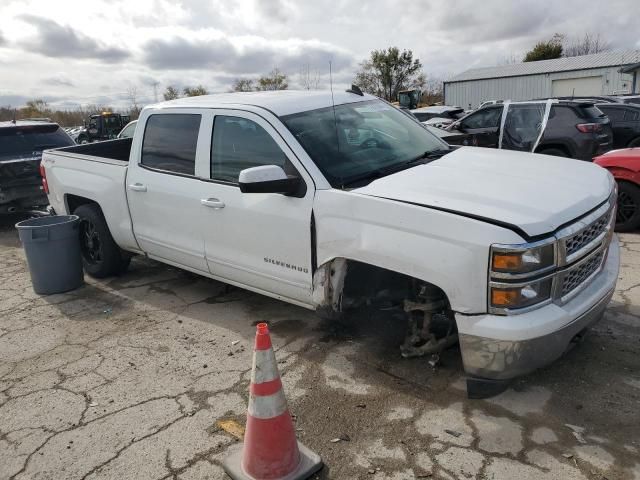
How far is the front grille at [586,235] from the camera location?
2.95 meters

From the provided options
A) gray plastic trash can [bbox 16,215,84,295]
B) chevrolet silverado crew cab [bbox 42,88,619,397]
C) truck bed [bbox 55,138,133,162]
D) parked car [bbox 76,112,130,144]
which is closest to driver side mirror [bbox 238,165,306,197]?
chevrolet silverado crew cab [bbox 42,88,619,397]

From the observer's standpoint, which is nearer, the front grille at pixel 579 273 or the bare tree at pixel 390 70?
the front grille at pixel 579 273

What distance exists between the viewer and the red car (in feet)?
21.1

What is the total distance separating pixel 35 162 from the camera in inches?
328

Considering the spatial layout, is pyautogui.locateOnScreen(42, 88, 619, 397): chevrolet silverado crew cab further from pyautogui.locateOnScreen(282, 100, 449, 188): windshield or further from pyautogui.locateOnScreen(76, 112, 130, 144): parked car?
pyautogui.locateOnScreen(76, 112, 130, 144): parked car

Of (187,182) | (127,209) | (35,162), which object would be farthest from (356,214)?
(35,162)

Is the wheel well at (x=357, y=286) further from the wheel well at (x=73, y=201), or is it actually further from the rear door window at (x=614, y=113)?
the rear door window at (x=614, y=113)

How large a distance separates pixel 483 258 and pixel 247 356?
78.4 inches

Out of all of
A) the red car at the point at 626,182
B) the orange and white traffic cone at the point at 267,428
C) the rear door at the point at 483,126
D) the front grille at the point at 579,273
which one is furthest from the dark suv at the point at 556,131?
the orange and white traffic cone at the point at 267,428

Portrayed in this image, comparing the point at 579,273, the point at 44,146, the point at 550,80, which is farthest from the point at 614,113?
the point at 550,80

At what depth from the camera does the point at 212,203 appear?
13.6 ft

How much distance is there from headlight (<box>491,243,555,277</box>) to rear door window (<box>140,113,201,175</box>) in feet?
8.51

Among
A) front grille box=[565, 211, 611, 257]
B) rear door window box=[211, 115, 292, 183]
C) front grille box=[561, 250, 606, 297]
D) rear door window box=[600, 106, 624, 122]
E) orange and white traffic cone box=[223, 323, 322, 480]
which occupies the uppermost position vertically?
rear door window box=[211, 115, 292, 183]

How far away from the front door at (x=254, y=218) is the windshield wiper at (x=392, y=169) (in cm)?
29
